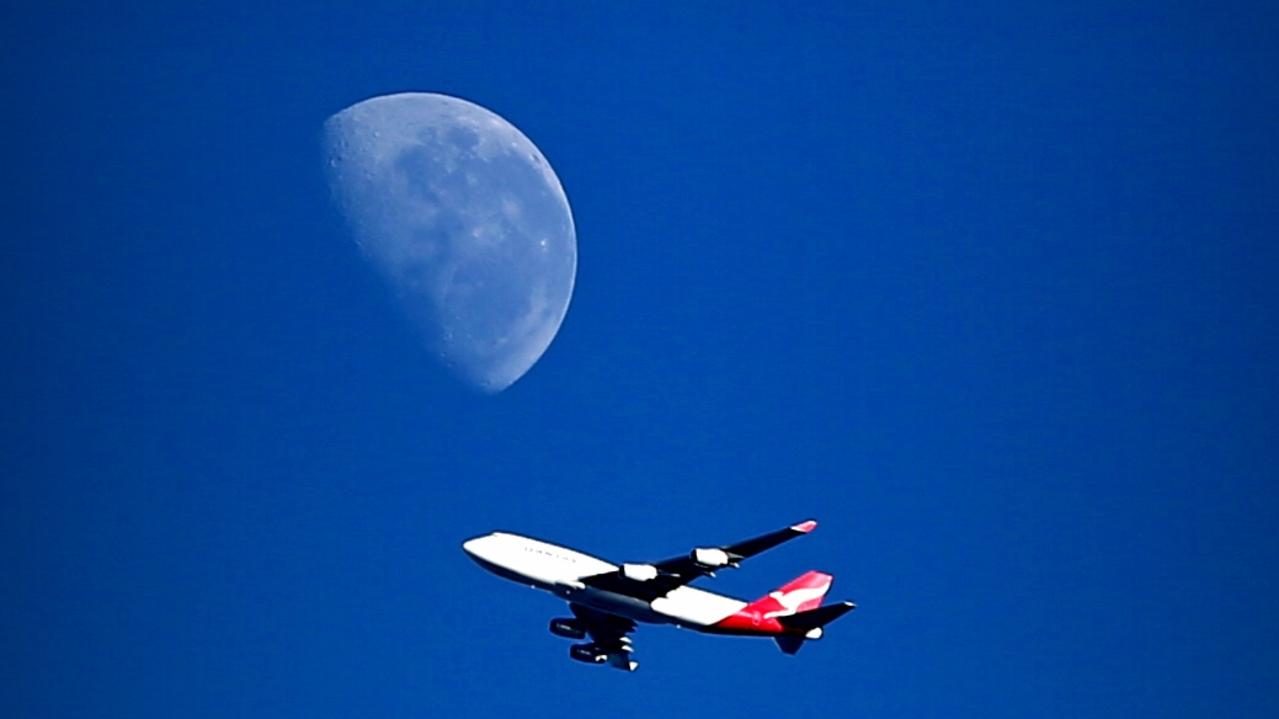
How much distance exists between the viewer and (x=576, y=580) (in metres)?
86.0

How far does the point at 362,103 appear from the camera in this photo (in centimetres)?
8775

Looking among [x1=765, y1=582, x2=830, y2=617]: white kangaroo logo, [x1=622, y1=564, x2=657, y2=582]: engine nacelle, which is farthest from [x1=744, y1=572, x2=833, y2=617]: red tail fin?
[x1=622, y1=564, x2=657, y2=582]: engine nacelle

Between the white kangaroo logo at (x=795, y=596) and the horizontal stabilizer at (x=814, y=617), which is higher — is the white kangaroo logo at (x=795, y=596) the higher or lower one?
the higher one

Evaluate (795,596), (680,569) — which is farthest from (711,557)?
(795,596)

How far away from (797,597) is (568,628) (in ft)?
44.3

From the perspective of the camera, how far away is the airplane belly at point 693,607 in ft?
284

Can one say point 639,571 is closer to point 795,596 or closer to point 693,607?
point 693,607

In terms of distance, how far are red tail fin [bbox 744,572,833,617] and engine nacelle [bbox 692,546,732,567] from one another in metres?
9.65

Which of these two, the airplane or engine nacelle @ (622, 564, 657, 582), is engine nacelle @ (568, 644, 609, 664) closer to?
the airplane

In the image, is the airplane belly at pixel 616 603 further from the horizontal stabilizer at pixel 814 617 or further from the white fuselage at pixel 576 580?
the horizontal stabilizer at pixel 814 617

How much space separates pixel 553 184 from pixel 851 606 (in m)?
26.8

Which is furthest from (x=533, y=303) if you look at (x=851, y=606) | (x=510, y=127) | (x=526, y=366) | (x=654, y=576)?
(x=851, y=606)

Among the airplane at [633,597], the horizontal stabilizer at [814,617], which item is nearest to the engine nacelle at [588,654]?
the airplane at [633,597]

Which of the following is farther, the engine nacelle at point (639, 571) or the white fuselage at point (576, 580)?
the white fuselage at point (576, 580)
